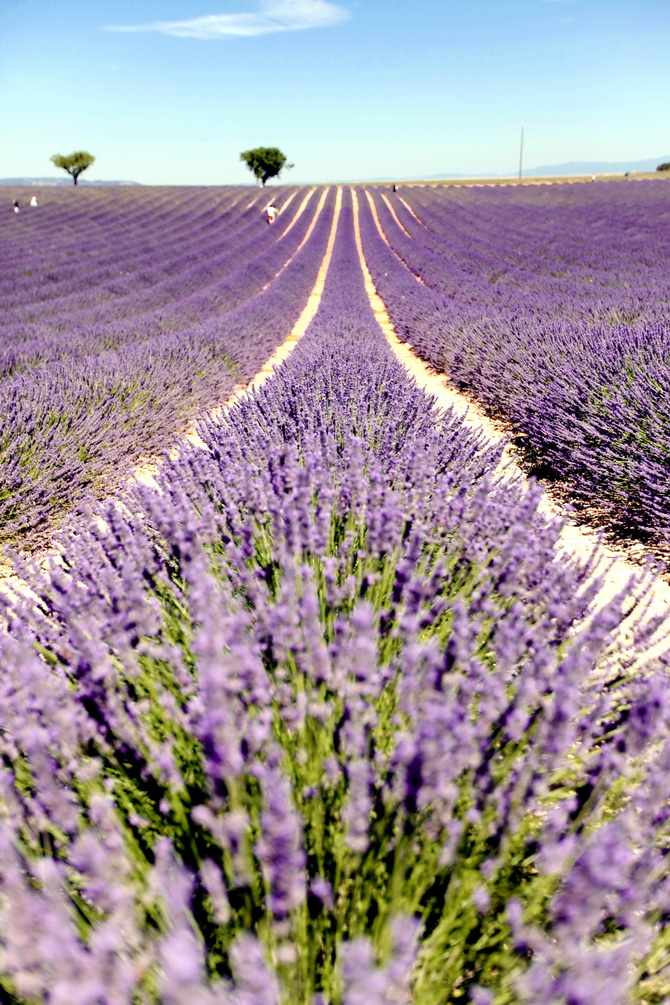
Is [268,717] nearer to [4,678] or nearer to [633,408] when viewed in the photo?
[4,678]

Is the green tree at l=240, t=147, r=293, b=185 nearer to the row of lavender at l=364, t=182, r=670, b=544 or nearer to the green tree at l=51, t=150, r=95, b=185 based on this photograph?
the green tree at l=51, t=150, r=95, b=185

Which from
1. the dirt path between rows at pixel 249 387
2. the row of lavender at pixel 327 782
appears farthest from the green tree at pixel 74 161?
the row of lavender at pixel 327 782

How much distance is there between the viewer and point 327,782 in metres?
1.04

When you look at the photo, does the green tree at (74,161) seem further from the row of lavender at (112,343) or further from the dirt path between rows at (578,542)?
the dirt path between rows at (578,542)

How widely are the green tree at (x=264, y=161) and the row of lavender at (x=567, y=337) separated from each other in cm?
3881

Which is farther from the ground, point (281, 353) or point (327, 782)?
point (327, 782)

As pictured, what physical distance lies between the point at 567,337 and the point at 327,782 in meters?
5.64

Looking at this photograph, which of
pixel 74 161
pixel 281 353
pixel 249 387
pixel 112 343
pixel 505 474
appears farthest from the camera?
pixel 74 161

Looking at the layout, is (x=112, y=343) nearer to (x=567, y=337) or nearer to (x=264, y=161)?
(x=567, y=337)

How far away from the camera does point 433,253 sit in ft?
49.9

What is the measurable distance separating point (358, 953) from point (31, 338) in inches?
307

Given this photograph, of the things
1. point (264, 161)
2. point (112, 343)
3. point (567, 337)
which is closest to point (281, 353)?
point (112, 343)

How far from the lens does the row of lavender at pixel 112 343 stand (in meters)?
3.89

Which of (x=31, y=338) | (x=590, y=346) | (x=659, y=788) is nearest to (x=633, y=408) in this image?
(x=590, y=346)
